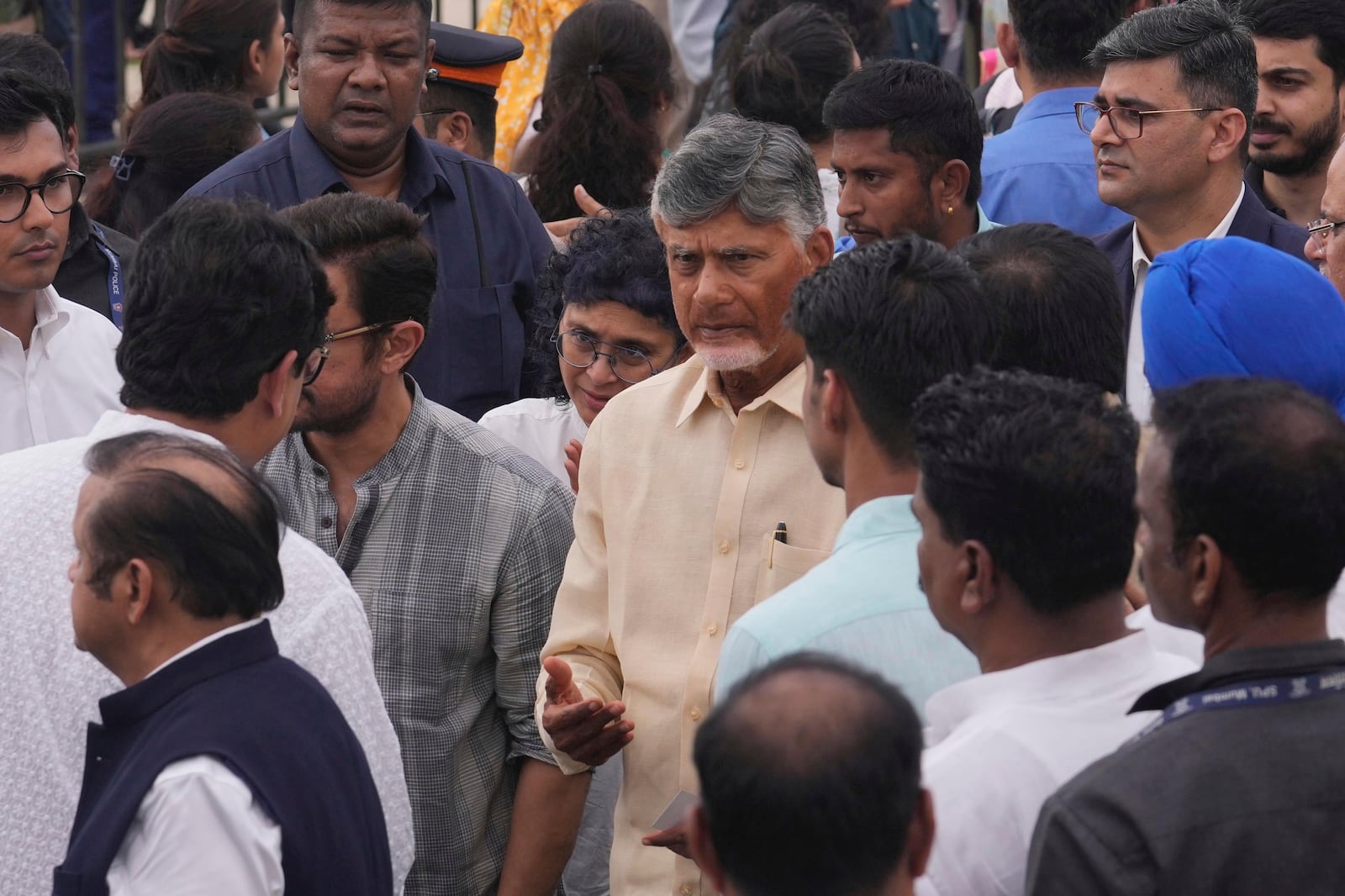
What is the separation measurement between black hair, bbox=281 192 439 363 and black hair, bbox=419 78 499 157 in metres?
2.54

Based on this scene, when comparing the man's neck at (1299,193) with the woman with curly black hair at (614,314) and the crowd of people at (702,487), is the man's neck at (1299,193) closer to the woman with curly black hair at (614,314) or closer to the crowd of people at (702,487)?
the crowd of people at (702,487)

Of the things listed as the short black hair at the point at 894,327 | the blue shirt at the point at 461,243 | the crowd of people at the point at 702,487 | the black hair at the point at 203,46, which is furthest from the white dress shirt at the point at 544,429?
the black hair at the point at 203,46

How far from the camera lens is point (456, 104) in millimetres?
6234

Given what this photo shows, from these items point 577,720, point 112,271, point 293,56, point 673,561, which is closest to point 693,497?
point 673,561

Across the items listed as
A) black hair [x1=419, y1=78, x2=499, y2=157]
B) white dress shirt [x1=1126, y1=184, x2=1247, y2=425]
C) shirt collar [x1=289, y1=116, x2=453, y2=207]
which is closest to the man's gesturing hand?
white dress shirt [x1=1126, y1=184, x2=1247, y2=425]

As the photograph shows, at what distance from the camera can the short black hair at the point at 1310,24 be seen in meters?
5.14

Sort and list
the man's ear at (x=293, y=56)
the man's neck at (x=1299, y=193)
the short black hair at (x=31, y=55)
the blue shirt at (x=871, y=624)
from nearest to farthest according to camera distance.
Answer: the blue shirt at (x=871, y=624)
the man's ear at (x=293, y=56)
the man's neck at (x=1299, y=193)
the short black hair at (x=31, y=55)

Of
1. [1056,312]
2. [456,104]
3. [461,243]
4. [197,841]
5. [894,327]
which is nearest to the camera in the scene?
[197,841]

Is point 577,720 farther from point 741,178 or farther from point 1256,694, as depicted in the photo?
point 1256,694

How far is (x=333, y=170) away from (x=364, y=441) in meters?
1.58

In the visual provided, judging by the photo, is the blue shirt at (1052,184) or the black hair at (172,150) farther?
the black hair at (172,150)

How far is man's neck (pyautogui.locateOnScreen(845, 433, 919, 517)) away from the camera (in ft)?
8.52

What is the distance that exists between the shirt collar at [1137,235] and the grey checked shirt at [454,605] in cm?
173

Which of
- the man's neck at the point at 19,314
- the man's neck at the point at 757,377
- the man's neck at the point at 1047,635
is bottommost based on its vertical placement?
the man's neck at the point at 19,314
